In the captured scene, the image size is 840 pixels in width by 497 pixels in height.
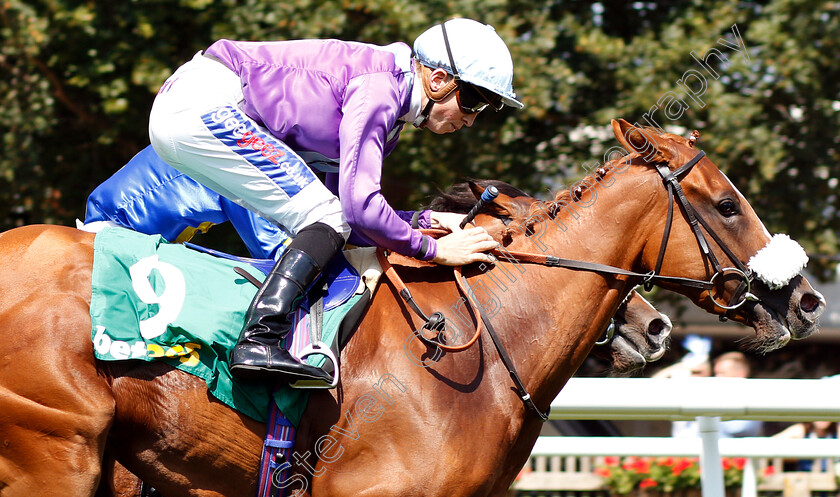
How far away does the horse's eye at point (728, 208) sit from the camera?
3.01 meters

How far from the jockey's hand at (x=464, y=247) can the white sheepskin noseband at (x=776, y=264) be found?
3.03 ft

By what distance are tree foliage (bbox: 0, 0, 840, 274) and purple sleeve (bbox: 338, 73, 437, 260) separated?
365 cm

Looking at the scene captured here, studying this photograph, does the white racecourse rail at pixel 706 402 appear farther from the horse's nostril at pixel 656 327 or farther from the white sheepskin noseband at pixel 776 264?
the white sheepskin noseband at pixel 776 264

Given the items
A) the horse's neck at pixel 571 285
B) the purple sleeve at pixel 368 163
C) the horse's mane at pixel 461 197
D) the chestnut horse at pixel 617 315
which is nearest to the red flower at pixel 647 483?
the chestnut horse at pixel 617 315

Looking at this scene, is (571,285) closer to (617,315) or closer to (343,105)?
(617,315)

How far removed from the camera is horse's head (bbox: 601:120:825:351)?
2.97m

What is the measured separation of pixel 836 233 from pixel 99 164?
629cm

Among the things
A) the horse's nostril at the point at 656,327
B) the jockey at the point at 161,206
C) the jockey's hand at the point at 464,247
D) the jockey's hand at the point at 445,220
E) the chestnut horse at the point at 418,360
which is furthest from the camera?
the jockey at the point at 161,206

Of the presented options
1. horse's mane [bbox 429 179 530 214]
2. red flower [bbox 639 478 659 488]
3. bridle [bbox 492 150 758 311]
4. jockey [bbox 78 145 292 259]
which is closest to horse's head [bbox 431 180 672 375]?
horse's mane [bbox 429 179 530 214]

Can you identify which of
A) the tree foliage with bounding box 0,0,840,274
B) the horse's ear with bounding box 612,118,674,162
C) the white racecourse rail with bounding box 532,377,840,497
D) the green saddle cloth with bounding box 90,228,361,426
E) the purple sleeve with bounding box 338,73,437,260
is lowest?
the green saddle cloth with bounding box 90,228,361,426

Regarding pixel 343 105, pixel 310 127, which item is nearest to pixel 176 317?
pixel 310 127

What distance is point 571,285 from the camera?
2.99 m

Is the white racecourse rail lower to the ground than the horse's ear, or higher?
lower

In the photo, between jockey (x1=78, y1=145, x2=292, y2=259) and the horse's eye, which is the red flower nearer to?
the horse's eye
